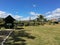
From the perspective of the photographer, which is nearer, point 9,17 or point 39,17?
point 9,17

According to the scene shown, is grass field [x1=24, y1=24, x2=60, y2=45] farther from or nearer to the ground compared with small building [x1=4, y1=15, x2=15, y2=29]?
nearer to the ground

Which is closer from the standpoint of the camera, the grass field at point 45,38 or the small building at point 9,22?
the grass field at point 45,38

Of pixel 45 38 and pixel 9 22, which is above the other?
pixel 9 22

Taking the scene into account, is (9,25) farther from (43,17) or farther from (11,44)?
(43,17)

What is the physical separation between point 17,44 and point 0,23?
114 feet

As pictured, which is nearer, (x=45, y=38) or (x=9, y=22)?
(x=45, y=38)

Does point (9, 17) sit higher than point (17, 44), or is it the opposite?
point (9, 17)

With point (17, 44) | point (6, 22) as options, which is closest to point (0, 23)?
point (6, 22)

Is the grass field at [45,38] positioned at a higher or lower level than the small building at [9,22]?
lower

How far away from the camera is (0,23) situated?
4656 centimetres

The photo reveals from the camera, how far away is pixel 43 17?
96.8 meters

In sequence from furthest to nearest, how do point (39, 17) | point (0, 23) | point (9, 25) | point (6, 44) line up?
point (39, 17) < point (0, 23) < point (9, 25) < point (6, 44)

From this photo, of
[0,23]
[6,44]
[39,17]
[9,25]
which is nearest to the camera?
[6,44]

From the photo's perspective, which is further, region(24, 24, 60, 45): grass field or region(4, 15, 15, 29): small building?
region(4, 15, 15, 29): small building
